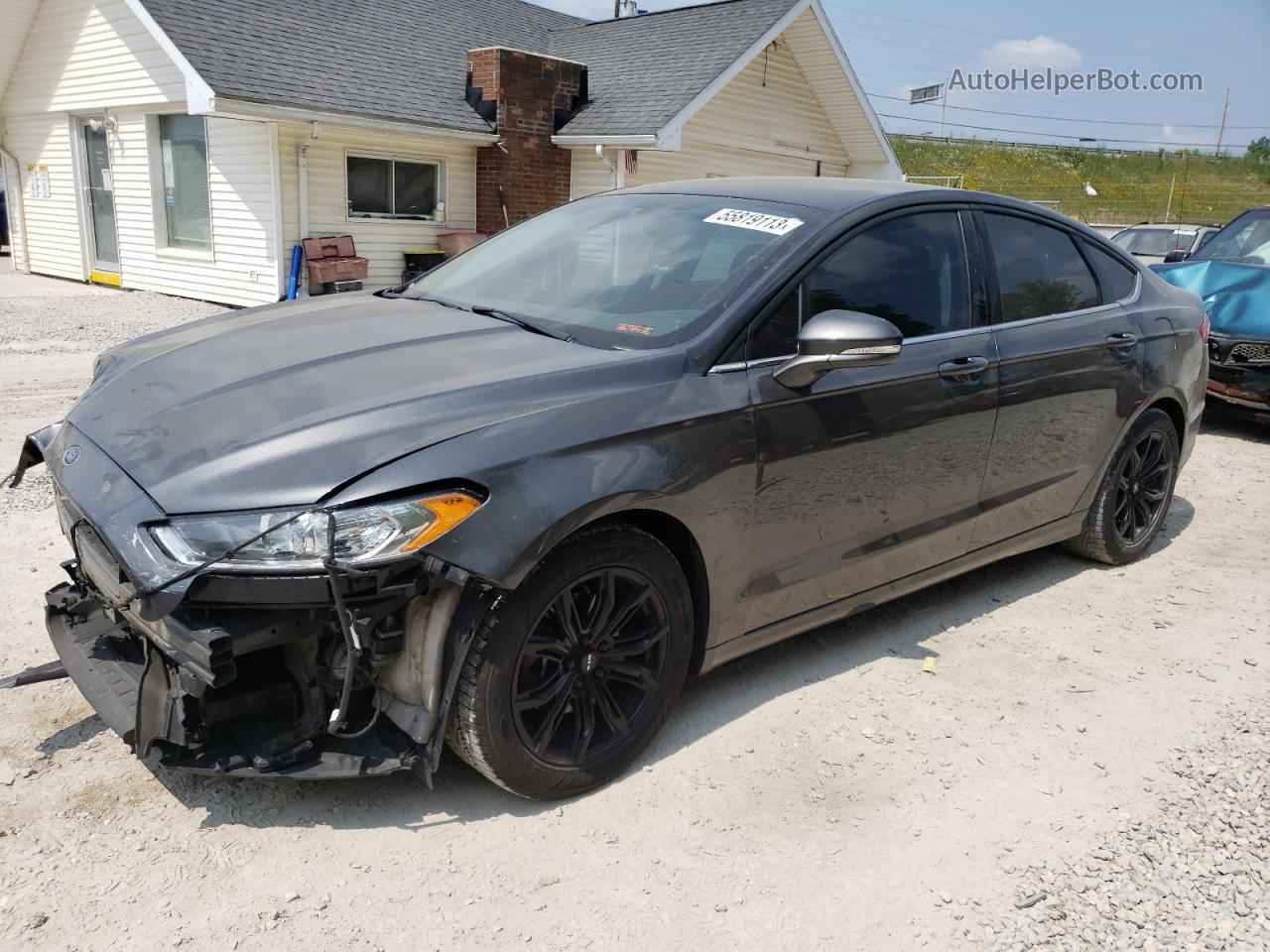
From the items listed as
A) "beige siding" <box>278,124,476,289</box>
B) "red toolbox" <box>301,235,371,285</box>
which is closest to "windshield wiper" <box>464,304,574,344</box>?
"red toolbox" <box>301,235,371,285</box>

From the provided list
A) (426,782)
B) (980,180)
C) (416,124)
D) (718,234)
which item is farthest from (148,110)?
(980,180)

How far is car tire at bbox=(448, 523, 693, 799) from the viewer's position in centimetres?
266

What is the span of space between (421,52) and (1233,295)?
1212 cm

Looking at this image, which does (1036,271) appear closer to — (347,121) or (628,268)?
(628,268)

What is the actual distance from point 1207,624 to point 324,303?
4014 millimetres

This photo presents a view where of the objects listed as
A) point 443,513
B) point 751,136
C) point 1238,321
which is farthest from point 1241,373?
point 751,136

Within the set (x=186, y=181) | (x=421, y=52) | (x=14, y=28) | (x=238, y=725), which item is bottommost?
(x=238, y=725)

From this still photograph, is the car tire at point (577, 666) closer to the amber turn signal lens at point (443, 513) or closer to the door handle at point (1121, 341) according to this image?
the amber turn signal lens at point (443, 513)

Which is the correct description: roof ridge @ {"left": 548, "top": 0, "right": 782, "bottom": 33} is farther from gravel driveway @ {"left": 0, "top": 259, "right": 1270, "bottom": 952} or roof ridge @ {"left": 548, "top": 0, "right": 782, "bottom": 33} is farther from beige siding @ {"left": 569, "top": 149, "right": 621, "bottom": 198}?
gravel driveway @ {"left": 0, "top": 259, "right": 1270, "bottom": 952}

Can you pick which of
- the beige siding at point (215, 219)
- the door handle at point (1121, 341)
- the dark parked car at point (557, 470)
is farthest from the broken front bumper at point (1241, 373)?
the beige siding at point (215, 219)

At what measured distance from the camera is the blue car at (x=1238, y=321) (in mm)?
8016

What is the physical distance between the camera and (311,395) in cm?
276

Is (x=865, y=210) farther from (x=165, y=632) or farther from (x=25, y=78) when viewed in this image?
(x=25, y=78)

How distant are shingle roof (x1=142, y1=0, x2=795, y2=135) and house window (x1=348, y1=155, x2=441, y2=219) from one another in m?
0.87
